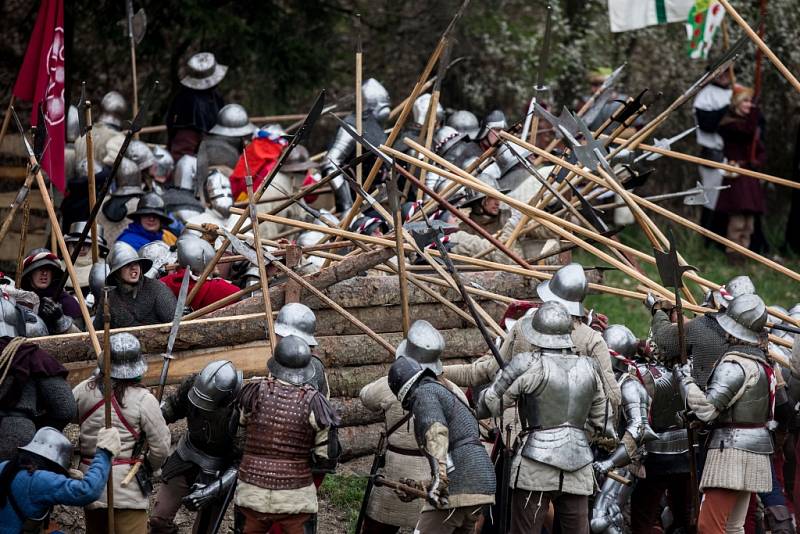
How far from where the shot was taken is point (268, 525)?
7.66 metres

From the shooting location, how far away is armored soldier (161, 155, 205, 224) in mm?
12469

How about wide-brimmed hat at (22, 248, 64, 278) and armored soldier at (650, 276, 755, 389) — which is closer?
armored soldier at (650, 276, 755, 389)

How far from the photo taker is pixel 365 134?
39.2ft

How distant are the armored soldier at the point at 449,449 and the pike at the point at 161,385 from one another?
1.31 meters

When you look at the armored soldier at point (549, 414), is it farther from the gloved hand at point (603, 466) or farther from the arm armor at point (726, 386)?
the arm armor at point (726, 386)

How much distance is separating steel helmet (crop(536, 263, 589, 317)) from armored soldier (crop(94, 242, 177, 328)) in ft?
8.18

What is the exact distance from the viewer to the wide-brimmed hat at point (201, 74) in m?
14.0

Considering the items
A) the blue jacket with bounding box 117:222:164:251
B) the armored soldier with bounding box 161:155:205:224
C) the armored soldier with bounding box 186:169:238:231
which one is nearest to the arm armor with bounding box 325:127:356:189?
the armored soldier with bounding box 186:169:238:231

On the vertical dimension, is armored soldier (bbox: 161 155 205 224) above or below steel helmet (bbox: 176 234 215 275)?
below

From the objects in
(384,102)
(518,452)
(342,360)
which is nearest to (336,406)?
(342,360)

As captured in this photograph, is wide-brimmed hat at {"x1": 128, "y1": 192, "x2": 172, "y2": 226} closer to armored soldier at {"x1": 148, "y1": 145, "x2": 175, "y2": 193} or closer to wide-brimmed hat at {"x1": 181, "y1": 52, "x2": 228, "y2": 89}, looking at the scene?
armored soldier at {"x1": 148, "y1": 145, "x2": 175, "y2": 193}

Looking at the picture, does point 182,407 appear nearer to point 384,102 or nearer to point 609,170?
point 609,170

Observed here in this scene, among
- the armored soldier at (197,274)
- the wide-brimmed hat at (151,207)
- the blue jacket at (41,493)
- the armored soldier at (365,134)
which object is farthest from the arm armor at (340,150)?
the blue jacket at (41,493)

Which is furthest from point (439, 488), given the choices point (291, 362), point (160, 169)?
point (160, 169)
